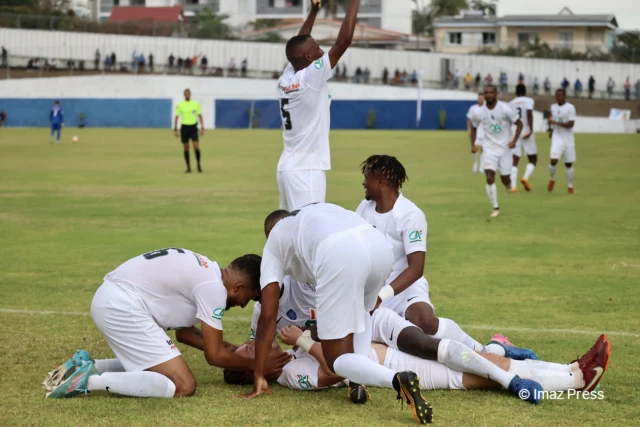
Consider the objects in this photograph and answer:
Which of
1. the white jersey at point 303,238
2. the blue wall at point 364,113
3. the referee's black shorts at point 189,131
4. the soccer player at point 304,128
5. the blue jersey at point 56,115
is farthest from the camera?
the blue wall at point 364,113

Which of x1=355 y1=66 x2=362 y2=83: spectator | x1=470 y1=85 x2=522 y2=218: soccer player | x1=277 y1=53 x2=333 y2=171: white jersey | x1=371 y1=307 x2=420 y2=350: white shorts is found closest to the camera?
x1=371 y1=307 x2=420 y2=350: white shorts

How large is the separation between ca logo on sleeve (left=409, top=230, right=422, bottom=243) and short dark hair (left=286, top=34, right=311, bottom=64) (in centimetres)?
270

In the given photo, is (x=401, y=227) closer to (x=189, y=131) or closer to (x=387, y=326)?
(x=387, y=326)

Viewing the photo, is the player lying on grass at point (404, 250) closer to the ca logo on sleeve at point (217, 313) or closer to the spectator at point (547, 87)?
the ca logo on sleeve at point (217, 313)

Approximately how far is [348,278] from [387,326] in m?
1.14

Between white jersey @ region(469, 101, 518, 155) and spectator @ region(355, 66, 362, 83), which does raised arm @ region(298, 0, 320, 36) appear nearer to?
white jersey @ region(469, 101, 518, 155)

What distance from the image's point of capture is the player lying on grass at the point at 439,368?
6.37m

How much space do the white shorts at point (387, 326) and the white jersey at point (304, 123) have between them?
112 inches

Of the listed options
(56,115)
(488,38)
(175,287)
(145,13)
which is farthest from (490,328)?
(145,13)

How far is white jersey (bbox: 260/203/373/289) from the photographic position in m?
6.07

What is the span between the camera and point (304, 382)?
6625mm

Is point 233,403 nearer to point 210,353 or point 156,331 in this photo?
point 210,353

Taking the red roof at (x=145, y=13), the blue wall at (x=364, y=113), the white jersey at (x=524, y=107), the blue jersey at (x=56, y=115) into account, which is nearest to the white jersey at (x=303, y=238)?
the white jersey at (x=524, y=107)

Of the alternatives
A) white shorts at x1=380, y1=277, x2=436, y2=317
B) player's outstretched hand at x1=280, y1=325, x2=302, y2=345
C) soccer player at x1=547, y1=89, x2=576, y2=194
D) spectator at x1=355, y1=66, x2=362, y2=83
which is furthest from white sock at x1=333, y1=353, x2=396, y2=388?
spectator at x1=355, y1=66, x2=362, y2=83
